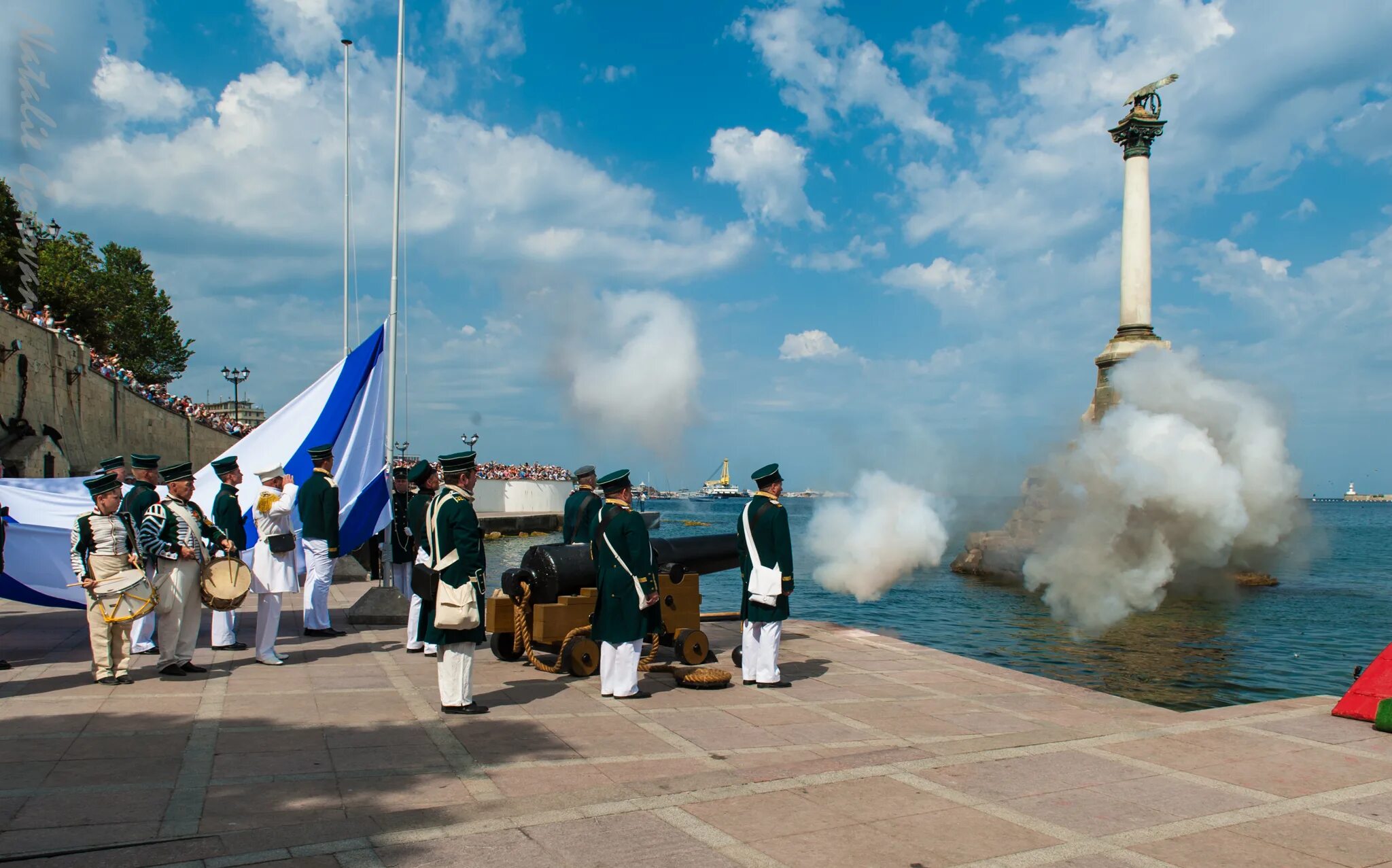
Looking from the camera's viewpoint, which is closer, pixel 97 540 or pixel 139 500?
pixel 97 540

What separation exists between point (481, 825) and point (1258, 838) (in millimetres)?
3718

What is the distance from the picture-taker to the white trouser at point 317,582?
10.1 meters

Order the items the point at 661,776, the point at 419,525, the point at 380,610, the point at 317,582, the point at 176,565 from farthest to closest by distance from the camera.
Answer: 1. the point at 380,610
2. the point at 317,582
3. the point at 176,565
4. the point at 419,525
5. the point at 661,776

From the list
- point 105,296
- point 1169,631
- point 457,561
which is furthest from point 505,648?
point 105,296

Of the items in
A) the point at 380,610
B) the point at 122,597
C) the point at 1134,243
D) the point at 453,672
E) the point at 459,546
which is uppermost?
the point at 1134,243

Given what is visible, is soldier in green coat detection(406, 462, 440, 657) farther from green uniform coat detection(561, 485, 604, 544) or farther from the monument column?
the monument column

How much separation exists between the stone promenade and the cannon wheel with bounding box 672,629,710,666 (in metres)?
0.56

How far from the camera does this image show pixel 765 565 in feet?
28.0

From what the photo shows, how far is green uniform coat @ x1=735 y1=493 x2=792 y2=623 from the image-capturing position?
8364mm

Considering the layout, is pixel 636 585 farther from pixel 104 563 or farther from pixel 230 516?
pixel 230 516

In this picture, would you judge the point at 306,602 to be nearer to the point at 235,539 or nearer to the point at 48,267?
the point at 235,539

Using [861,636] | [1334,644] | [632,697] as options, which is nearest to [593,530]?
[632,697]

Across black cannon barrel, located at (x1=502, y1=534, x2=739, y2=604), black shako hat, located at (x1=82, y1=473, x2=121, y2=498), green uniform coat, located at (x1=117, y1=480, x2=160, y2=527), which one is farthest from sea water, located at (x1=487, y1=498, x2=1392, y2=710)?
black shako hat, located at (x1=82, y1=473, x2=121, y2=498)

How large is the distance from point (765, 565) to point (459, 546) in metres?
2.84
